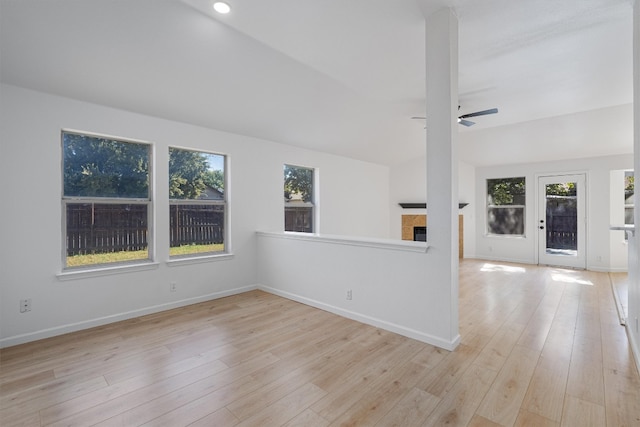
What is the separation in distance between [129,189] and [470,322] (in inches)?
167

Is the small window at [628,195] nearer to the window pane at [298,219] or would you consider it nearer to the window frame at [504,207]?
the window frame at [504,207]

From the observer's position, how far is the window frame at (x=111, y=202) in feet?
10.2

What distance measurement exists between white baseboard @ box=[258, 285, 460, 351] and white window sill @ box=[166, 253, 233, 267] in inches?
38.8

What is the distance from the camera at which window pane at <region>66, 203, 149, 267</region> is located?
3.22 metres

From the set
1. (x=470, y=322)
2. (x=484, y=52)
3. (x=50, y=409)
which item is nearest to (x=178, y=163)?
(x=50, y=409)

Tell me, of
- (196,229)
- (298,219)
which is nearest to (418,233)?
(298,219)

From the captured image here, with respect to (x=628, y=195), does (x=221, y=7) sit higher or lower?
higher

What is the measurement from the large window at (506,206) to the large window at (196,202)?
6361 mm

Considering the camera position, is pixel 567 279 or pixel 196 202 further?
pixel 567 279

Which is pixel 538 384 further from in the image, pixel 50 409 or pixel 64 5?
pixel 64 5

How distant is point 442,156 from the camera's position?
2611 mm

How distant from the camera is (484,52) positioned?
2.96 meters

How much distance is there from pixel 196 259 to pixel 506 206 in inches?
272

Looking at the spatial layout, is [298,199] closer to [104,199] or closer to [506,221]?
[104,199]
